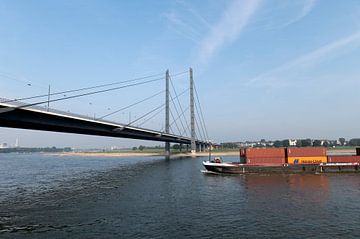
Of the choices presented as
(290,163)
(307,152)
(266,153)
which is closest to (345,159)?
(307,152)

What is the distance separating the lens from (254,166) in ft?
199

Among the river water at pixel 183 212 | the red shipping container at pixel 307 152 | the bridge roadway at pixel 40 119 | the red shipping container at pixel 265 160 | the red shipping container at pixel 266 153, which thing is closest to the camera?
the river water at pixel 183 212

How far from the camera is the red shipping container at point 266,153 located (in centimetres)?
6269

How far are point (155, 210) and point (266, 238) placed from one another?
38.4ft

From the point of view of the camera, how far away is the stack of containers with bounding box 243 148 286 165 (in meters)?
62.4

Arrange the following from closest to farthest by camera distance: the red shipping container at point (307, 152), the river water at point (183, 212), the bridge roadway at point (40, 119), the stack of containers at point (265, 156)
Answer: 1. the river water at point (183, 212)
2. the bridge roadway at point (40, 119)
3. the red shipping container at point (307, 152)
4. the stack of containers at point (265, 156)

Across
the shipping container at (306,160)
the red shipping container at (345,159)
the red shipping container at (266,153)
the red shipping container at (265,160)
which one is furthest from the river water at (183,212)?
the red shipping container at (345,159)

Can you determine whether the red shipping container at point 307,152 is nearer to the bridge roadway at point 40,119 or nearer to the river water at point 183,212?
the river water at point 183,212

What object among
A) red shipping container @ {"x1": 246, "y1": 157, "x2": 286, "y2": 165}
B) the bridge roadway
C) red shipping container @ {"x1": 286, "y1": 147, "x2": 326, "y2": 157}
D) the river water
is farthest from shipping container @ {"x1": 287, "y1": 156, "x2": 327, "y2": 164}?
the bridge roadway

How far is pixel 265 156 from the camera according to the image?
63.3m

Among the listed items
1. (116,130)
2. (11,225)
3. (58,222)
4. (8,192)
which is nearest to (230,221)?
(58,222)

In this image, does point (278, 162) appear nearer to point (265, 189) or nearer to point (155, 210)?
point (265, 189)

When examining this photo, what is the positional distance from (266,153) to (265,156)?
732 millimetres

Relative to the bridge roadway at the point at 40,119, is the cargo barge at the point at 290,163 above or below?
below
